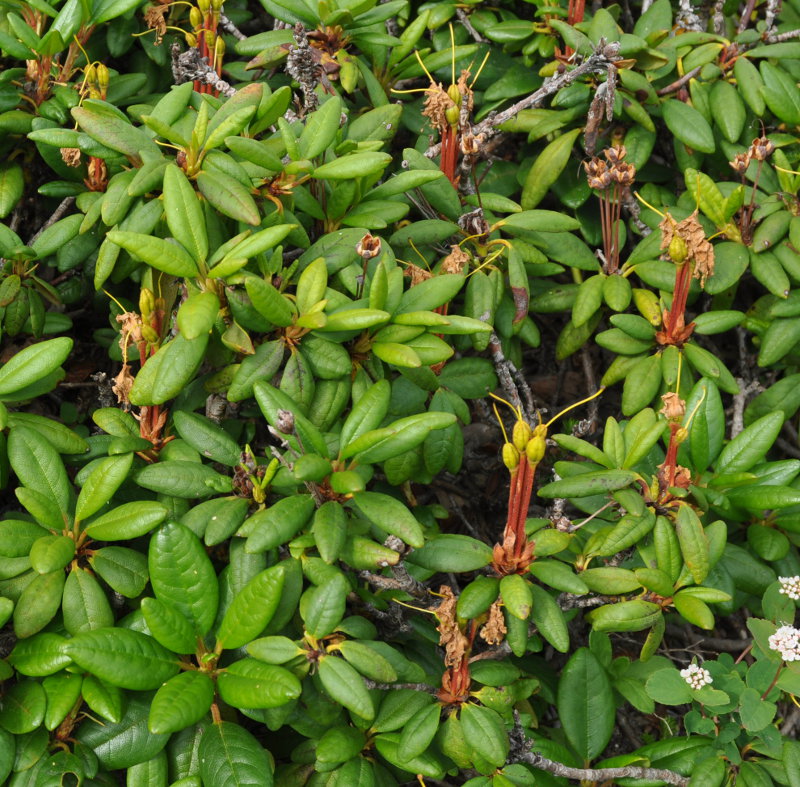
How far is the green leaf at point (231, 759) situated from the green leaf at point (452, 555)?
16.1 inches

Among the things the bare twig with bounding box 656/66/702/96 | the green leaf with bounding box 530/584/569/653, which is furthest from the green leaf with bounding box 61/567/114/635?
the bare twig with bounding box 656/66/702/96

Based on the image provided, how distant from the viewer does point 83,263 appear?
2076 millimetres

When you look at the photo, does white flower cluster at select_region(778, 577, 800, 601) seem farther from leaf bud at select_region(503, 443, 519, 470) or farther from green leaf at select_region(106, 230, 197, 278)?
green leaf at select_region(106, 230, 197, 278)

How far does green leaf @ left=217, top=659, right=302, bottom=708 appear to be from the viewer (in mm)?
1409

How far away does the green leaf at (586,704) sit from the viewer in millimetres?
1792

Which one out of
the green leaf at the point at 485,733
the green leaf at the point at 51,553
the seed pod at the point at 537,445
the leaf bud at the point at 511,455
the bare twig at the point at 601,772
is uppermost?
the seed pod at the point at 537,445

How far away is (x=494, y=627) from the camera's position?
1.57m

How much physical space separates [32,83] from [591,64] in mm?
1242

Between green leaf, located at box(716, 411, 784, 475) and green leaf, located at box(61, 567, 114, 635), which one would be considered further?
green leaf, located at box(716, 411, 784, 475)

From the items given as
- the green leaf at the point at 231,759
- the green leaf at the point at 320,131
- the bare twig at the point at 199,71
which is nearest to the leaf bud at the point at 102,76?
the bare twig at the point at 199,71

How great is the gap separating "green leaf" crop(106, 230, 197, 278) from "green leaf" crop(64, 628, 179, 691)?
0.60 m

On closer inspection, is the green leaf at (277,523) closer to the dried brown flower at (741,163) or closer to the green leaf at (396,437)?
the green leaf at (396,437)

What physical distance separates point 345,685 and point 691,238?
1178 millimetres

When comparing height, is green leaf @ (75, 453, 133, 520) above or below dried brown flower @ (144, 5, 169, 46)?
below
